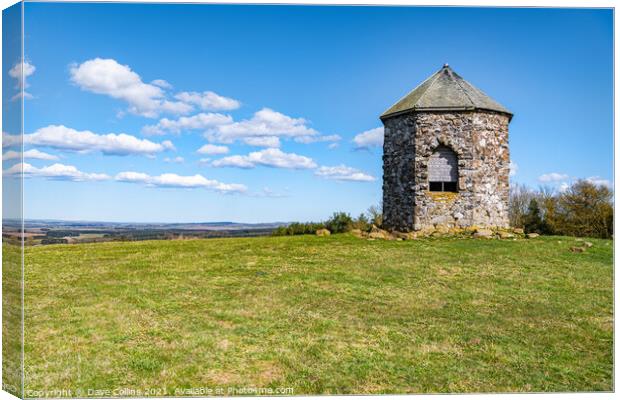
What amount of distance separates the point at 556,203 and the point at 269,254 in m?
15.4

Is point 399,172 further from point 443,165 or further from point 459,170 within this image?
point 459,170

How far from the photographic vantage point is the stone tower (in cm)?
1312

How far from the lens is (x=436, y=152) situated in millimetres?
13258

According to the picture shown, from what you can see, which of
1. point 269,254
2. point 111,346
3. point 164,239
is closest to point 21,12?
point 111,346

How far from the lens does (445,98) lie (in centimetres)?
1328

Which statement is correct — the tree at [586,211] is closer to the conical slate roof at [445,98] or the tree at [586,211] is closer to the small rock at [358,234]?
the conical slate roof at [445,98]

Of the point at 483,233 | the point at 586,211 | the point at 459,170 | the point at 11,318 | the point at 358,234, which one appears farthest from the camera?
the point at 586,211

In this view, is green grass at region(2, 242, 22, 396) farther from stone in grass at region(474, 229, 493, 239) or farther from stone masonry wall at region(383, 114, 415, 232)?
stone in grass at region(474, 229, 493, 239)

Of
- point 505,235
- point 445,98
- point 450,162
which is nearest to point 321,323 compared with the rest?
point 505,235

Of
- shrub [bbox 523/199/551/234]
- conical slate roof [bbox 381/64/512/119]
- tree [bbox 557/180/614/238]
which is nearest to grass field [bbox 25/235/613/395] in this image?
conical slate roof [bbox 381/64/512/119]

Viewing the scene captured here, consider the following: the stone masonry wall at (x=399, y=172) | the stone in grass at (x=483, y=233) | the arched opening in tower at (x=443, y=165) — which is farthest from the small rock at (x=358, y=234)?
the stone in grass at (x=483, y=233)

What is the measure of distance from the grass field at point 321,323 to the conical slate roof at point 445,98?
5.27 meters

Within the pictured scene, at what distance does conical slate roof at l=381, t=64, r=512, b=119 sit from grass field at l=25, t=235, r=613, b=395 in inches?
208

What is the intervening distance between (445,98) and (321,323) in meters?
9.88
